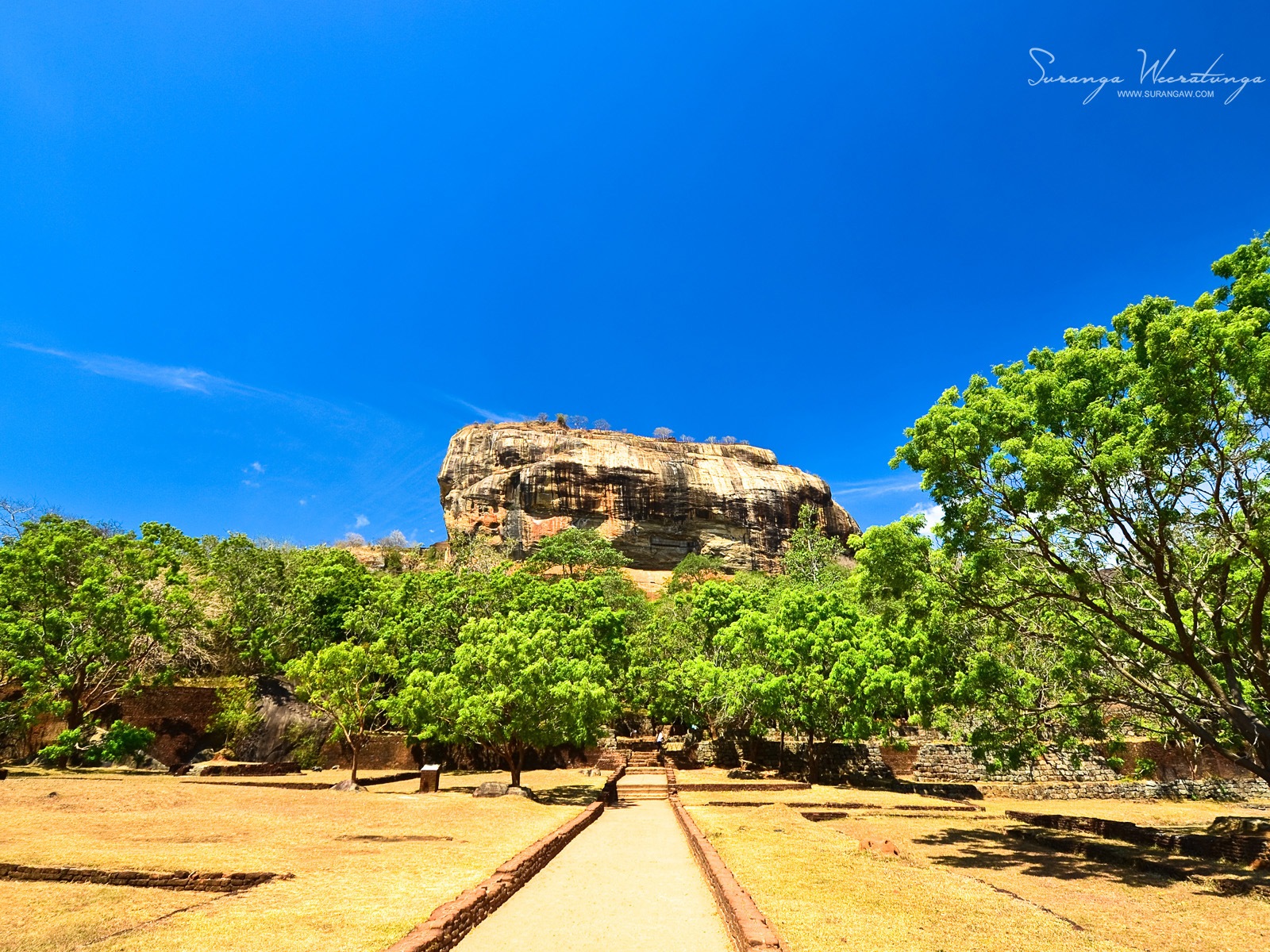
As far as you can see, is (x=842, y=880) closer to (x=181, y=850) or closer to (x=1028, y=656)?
(x=181, y=850)

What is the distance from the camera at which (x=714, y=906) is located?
8.41m

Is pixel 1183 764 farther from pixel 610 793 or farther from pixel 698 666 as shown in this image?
pixel 610 793

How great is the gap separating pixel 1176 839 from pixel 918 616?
696cm

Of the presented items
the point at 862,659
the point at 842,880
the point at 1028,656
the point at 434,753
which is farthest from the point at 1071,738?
the point at 434,753

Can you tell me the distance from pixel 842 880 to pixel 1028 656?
12069mm

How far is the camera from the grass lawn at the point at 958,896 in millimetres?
7238

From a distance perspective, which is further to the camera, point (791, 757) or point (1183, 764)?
point (791, 757)

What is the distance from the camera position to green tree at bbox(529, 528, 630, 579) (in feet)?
205

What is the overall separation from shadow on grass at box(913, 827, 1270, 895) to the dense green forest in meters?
1.98

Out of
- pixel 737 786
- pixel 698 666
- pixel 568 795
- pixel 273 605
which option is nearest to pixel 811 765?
pixel 737 786

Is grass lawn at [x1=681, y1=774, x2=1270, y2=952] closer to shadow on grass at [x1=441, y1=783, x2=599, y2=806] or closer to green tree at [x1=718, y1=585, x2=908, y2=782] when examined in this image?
shadow on grass at [x1=441, y1=783, x2=599, y2=806]

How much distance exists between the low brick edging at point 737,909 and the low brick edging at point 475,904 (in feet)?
8.84

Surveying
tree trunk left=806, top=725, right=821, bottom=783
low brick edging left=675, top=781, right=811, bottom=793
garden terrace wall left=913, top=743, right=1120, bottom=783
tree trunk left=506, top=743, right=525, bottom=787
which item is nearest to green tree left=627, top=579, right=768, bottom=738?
tree trunk left=806, top=725, right=821, bottom=783

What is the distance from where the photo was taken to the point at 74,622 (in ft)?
75.3
